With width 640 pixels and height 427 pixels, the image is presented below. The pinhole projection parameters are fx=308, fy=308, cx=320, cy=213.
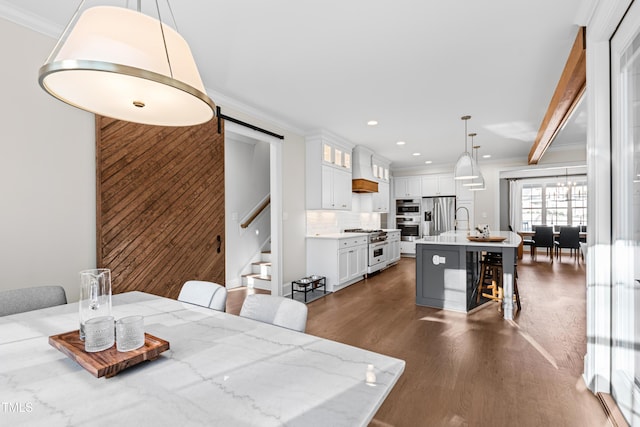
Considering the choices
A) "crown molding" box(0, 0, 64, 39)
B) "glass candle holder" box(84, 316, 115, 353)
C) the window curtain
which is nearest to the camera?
"glass candle holder" box(84, 316, 115, 353)

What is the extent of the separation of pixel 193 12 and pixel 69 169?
1.55 metres

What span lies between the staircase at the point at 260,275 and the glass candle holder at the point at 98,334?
13.7 ft

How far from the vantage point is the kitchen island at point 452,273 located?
3686 millimetres

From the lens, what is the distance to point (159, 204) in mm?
3068

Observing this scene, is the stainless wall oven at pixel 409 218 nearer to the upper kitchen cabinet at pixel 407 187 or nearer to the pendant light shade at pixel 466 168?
the upper kitchen cabinet at pixel 407 187

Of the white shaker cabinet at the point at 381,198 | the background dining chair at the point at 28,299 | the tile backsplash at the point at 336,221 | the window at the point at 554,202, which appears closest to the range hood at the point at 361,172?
the tile backsplash at the point at 336,221

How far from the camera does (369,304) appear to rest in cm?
430

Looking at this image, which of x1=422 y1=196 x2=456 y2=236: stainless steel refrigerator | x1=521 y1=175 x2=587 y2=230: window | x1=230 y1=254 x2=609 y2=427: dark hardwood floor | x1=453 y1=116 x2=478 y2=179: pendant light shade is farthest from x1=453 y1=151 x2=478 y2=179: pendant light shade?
x1=521 y1=175 x2=587 y2=230: window

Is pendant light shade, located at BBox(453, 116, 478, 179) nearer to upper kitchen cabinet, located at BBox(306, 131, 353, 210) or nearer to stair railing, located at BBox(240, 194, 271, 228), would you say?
upper kitchen cabinet, located at BBox(306, 131, 353, 210)

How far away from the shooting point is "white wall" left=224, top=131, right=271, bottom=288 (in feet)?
18.1

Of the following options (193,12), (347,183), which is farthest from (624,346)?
(347,183)

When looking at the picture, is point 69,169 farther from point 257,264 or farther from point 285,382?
point 257,264

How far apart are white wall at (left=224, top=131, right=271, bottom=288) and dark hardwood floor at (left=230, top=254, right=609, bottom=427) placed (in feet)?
3.02

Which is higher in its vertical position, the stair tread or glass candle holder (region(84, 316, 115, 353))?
glass candle holder (region(84, 316, 115, 353))
